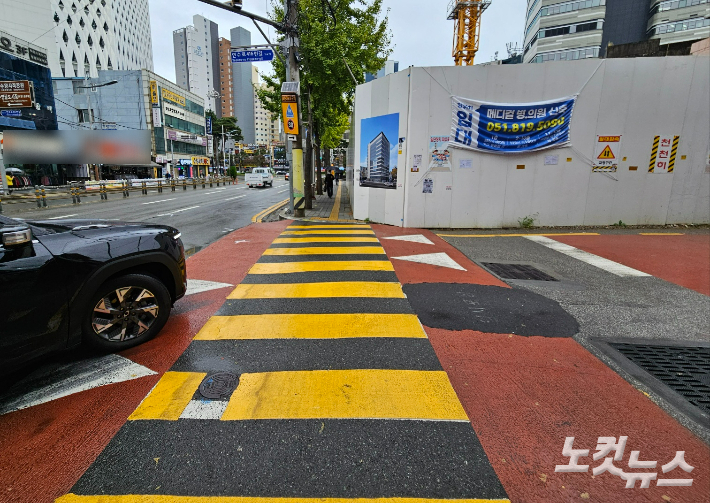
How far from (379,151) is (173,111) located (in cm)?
5873

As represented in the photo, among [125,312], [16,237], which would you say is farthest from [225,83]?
[16,237]

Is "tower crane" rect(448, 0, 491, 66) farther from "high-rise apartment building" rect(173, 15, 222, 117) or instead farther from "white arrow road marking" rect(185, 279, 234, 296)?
"high-rise apartment building" rect(173, 15, 222, 117)

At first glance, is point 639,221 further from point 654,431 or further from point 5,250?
point 5,250

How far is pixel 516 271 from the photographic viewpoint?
6395 millimetres

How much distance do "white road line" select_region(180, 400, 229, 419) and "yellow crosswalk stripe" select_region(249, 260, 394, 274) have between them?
11.7 feet

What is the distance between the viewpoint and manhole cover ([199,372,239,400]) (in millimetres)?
2825

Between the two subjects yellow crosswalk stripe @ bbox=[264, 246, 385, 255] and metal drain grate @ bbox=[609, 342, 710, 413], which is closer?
metal drain grate @ bbox=[609, 342, 710, 413]

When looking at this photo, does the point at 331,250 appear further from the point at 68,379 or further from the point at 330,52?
the point at 330,52

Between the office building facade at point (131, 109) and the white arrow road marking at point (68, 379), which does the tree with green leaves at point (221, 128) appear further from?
the white arrow road marking at point (68, 379)

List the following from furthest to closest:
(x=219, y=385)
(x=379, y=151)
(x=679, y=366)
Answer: (x=379, y=151)
(x=679, y=366)
(x=219, y=385)

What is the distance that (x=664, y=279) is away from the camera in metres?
5.94

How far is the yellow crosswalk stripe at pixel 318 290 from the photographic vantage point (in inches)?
199

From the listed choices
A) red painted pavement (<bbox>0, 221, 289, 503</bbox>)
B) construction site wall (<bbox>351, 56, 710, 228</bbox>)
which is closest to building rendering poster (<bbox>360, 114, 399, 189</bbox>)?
construction site wall (<bbox>351, 56, 710, 228</bbox>)

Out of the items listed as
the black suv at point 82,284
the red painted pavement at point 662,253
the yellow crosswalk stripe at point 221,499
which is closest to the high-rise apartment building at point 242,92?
the red painted pavement at point 662,253
